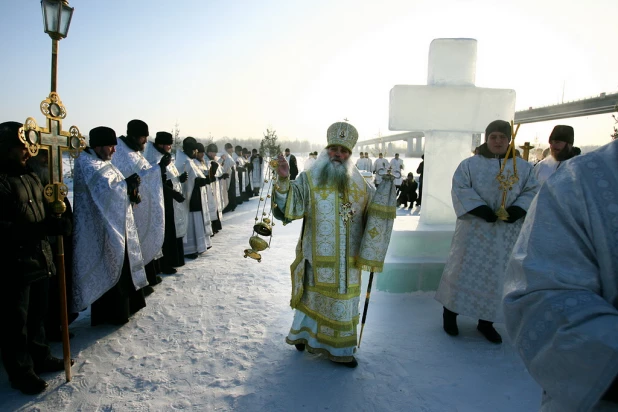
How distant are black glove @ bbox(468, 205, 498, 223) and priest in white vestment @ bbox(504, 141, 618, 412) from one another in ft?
7.92

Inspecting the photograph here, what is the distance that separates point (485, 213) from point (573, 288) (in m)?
2.60

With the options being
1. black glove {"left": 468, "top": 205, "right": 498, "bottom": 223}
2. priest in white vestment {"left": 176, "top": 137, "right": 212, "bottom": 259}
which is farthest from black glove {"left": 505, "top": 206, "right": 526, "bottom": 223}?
priest in white vestment {"left": 176, "top": 137, "right": 212, "bottom": 259}

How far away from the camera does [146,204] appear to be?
15.7ft

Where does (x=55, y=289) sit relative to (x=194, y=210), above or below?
below

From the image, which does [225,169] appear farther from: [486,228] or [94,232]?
[486,228]

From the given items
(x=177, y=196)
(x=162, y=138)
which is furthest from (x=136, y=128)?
(x=177, y=196)

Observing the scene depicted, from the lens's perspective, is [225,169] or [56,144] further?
[225,169]

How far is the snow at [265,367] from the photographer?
8.79ft

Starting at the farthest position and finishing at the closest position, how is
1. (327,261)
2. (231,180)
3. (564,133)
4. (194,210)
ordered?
(231,180) → (194,210) → (564,133) → (327,261)

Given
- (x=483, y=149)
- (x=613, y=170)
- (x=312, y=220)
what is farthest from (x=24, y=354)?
(x=483, y=149)

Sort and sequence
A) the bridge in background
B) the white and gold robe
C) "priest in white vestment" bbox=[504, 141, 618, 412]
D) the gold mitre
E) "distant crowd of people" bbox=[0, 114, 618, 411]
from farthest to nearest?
the bridge in background < the gold mitre < the white and gold robe < "distant crowd of people" bbox=[0, 114, 618, 411] < "priest in white vestment" bbox=[504, 141, 618, 412]

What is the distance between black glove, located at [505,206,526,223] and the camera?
3353mm

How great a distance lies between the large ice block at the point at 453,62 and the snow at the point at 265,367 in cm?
291

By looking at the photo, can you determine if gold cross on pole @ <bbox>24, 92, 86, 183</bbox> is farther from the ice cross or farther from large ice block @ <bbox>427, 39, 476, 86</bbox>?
large ice block @ <bbox>427, 39, 476, 86</bbox>
